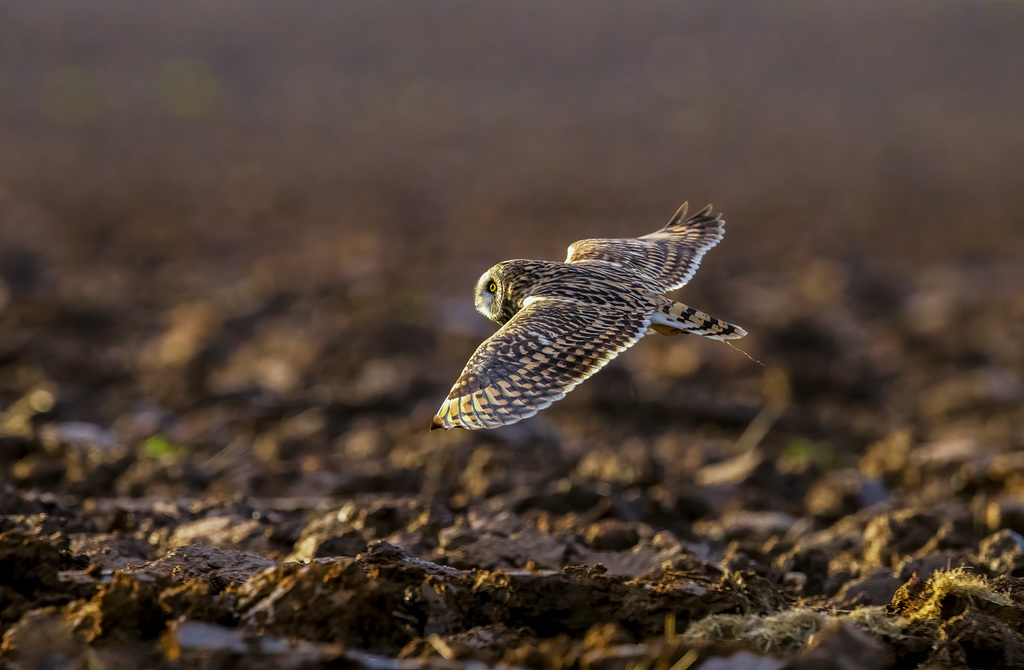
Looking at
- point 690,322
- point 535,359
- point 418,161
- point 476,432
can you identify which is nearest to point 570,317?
point 535,359

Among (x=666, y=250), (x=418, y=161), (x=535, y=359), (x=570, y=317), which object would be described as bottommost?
(x=535, y=359)

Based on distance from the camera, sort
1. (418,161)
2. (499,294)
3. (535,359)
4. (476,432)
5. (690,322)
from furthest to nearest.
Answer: (418,161)
(476,432)
(499,294)
(690,322)
(535,359)

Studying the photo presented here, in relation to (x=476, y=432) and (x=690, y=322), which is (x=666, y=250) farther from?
(x=476, y=432)

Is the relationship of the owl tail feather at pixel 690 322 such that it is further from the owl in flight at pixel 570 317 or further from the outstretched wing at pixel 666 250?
the outstretched wing at pixel 666 250

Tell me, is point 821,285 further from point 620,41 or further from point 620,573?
point 620,41

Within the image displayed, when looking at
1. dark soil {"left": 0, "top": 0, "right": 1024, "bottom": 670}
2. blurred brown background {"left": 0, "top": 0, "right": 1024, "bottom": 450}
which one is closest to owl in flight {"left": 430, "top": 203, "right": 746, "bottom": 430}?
dark soil {"left": 0, "top": 0, "right": 1024, "bottom": 670}
